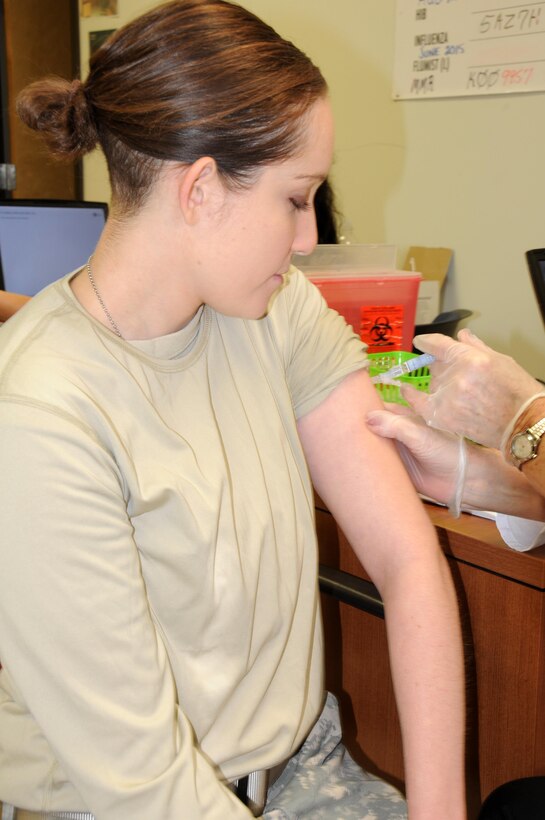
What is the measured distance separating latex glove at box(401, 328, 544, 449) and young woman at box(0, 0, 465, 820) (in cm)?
14

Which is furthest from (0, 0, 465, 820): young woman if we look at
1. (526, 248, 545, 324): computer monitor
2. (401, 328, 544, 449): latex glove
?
(526, 248, 545, 324): computer monitor

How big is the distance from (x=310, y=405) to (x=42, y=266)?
1.29 m

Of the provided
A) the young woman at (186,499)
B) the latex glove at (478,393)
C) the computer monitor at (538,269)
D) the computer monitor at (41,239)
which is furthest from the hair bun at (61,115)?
the computer monitor at (41,239)

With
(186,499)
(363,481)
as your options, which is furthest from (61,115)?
(363,481)

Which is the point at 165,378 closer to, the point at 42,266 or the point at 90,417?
the point at 90,417

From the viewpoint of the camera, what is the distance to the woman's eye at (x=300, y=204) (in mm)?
961

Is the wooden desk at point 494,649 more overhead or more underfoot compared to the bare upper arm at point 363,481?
more underfoot

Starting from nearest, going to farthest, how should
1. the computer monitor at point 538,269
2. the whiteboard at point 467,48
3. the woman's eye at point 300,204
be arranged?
the woman's eye at point 300,204, the computer monitor at point 538,269, the whiteboard at point 467,48

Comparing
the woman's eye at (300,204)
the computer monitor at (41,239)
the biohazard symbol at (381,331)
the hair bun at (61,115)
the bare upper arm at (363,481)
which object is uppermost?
the hair bun at (61,115)

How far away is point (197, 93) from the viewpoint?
2.89 feet

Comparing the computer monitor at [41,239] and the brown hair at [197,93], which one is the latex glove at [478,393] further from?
the computer monitor at [41,239]

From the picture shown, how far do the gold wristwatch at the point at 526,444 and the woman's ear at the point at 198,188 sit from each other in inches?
19.6

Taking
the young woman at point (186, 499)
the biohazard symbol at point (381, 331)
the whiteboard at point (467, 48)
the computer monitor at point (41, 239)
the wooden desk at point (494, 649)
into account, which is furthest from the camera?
the whiteboard at point (467, 48)

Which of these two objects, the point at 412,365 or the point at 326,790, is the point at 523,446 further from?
the point at 326,790
